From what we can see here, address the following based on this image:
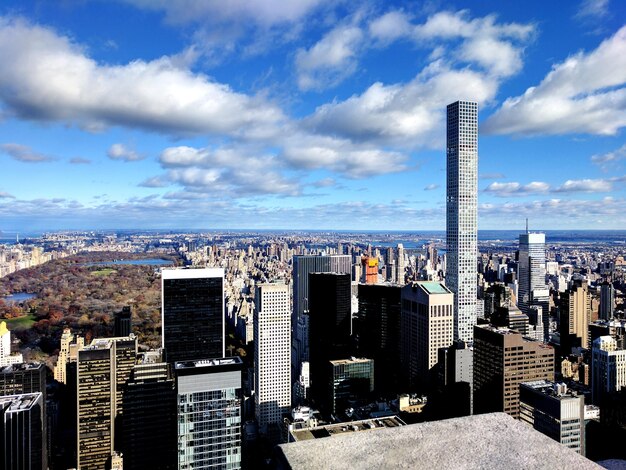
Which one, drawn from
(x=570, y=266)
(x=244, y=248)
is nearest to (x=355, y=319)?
(x=244, y=248)

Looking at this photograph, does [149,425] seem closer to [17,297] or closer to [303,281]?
[17,297]

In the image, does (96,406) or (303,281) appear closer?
(96,406)

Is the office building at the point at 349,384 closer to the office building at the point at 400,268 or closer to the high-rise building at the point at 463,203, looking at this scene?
the high-rise building at the point at 463,203

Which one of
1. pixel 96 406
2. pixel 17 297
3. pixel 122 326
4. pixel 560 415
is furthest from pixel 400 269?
pixel 96 406

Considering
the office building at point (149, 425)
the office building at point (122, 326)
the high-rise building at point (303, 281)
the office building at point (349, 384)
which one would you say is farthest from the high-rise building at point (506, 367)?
the office building at point (122, 326)

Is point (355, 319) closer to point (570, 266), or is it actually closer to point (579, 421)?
point (579, 421)

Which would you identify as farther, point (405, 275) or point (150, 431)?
point (405, 275)

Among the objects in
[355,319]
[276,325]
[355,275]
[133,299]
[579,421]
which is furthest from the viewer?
[355,275]
